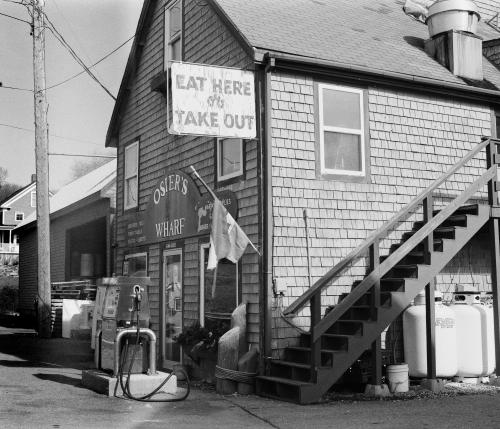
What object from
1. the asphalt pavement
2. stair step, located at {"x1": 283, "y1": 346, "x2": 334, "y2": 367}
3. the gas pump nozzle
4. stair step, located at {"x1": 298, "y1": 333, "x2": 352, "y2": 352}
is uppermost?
the gas pump nozzle

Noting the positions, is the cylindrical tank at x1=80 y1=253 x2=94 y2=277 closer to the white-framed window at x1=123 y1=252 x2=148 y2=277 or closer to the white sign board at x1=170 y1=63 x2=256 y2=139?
the white-framed window at x1=123 y1=252 x2=148 y2=277

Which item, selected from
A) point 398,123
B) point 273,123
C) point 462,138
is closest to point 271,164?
point 273,123

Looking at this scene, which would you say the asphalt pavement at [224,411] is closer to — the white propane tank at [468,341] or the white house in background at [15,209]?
the white propane tank at [468,341]

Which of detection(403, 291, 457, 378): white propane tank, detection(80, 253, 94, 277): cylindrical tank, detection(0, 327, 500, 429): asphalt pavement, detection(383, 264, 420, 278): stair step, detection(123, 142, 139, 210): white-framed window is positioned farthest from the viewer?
detection(80, 253, 94, 277): cylindrical tank

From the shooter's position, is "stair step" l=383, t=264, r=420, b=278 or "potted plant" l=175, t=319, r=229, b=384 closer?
"stair step" l=383, t=264, r=420, b=278

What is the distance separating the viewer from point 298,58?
11.3 metres

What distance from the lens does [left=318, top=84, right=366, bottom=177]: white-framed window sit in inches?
466

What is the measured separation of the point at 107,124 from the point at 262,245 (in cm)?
772

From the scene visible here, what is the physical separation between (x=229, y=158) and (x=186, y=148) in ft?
5.56

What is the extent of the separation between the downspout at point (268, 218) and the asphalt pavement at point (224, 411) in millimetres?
1077

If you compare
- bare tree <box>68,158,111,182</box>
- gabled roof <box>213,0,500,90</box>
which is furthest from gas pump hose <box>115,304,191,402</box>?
bare tree <box>68,158,111,182</box>

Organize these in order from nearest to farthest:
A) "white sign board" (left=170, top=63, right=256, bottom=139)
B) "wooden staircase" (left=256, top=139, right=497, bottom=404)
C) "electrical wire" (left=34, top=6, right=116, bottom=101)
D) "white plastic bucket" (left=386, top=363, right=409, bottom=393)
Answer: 1. "wooden staircase" (left=256, top=139, right=497, bottom=404)
2. "white plastic bucket" (left=386, top=363, right=409, bottom=393)
3. "white sign board" (left=170, top=63, right=256, bottom=139)
4. "electrical wire" (left=34, top=6, right=116, bottom=101)

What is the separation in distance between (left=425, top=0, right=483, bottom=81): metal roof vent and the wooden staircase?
2.37m

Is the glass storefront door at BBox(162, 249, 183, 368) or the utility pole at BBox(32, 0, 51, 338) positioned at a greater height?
the utility pole at BBox(32, 0, 51, 338)
